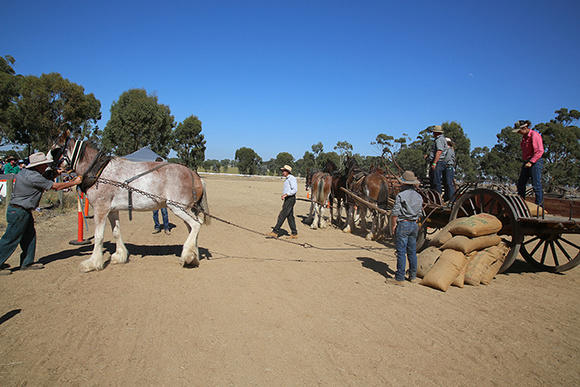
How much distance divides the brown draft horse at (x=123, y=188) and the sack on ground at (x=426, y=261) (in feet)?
13.9

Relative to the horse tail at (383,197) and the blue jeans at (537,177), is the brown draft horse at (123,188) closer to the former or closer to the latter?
the horse tail at (383,197)

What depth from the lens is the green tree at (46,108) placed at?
24447 millimetres

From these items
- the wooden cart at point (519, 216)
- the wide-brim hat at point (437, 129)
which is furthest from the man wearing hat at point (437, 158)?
the wooden cart at point (519, 216)

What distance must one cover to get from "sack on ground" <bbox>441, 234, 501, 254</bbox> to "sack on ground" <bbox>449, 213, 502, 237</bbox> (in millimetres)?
89

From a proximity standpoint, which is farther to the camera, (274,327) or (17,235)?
(17,235)

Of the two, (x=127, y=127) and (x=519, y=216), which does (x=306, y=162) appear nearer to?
(x=127, y=127)

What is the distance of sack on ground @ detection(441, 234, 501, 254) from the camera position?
545 cm

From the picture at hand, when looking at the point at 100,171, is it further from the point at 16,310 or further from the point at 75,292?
the point at 16,310

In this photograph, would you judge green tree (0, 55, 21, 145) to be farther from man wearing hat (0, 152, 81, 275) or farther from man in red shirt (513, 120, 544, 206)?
man in red shirt (513, 120, 544, 206)

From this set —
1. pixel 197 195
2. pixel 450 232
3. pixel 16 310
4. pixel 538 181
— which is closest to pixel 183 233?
pixel 197 195

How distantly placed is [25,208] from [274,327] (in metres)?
4.77

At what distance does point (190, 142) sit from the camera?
52250 millimetres

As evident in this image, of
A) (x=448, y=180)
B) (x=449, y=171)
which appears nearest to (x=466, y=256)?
(x=448, y=180)

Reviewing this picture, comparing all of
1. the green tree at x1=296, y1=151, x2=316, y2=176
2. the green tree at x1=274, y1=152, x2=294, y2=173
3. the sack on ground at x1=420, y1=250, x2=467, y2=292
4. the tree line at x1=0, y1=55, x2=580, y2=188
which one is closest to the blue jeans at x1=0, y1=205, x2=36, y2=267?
the sack on ground at x1=420, y1=250, x2=467, y2=292
